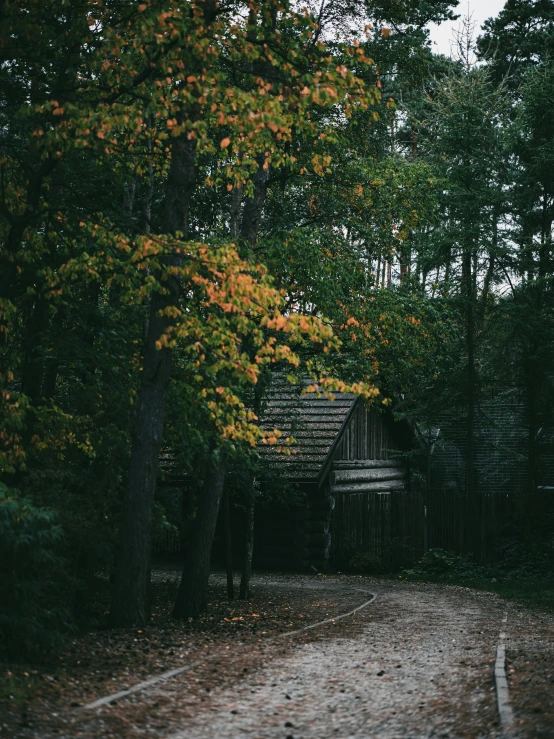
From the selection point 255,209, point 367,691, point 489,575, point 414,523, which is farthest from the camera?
point 414,523

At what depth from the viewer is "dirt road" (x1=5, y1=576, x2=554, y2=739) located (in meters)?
7.79

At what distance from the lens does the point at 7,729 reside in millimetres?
7324

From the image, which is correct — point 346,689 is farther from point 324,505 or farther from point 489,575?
point 324,505

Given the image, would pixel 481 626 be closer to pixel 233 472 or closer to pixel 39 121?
pixel 233 472

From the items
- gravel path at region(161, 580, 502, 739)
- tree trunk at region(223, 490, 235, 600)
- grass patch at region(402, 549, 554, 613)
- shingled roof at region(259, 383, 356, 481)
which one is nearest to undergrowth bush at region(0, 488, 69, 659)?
gravel path at region(161, 580, 502, 739)

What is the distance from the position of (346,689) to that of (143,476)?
433 cm

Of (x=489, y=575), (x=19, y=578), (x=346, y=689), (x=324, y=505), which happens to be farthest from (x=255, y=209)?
(x=489, y=575)

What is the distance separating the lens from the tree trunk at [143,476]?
12508mm

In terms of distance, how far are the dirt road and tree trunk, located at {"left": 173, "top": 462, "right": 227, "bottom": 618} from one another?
0.87 meters

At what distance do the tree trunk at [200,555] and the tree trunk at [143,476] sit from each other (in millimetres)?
3169

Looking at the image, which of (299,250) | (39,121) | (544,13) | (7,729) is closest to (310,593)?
(299,250)

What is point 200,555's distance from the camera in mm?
16641

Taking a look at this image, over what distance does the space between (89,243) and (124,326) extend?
5.11 ft

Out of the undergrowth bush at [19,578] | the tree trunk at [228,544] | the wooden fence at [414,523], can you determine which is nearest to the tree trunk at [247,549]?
the tree trunk at [228,544]
